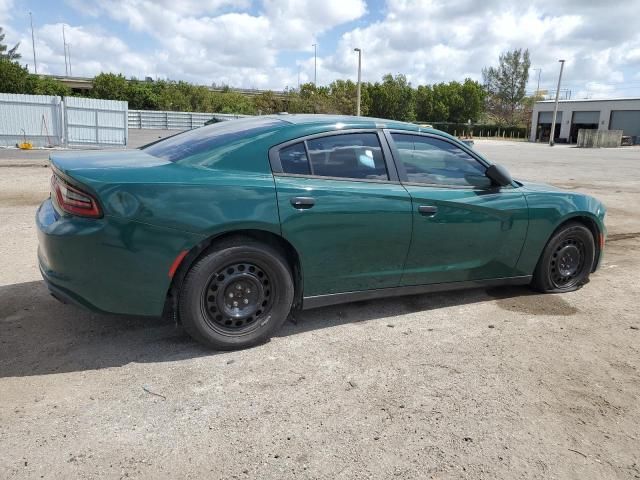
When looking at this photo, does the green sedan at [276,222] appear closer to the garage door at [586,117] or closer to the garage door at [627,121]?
the garage door at [627,121]

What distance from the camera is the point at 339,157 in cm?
377

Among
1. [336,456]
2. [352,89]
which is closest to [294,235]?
[336,456]

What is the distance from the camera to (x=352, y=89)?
6994 centimetres

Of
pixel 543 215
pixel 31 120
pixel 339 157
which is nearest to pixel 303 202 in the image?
pixel 339 157

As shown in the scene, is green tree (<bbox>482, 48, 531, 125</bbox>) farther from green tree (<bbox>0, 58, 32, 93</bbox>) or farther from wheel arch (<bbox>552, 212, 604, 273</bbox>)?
wheel arch (<bbox>552, 212, 604, 273</bbox>)

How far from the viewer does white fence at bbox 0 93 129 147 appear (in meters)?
21.3

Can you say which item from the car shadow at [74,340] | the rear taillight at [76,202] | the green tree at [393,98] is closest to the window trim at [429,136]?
the car shadow at [74,340]

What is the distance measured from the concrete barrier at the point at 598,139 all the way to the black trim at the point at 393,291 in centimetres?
4898

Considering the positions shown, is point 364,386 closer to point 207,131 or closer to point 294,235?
point 294,235

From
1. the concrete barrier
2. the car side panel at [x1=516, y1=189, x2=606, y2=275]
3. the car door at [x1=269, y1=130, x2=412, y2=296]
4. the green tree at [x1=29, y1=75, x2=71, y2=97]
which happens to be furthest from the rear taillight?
the green tree at [x1=29, y1=75, x2=71, y2=97]

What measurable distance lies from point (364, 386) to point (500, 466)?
0.90 m

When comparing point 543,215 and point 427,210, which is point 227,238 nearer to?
point 427,210

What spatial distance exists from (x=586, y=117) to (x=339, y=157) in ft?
228

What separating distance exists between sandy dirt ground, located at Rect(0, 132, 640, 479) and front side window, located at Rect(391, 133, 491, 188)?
42.9 inches
